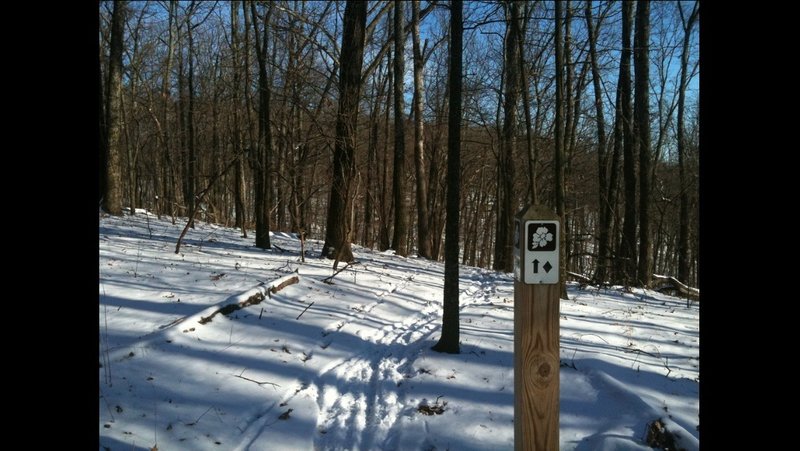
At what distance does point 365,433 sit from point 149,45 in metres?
26.5

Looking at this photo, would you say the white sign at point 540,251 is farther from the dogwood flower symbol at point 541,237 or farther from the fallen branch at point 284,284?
the fallen branch at point 284,284

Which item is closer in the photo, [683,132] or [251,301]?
[251,301]

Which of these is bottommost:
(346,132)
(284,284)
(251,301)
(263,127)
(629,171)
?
(251,301)

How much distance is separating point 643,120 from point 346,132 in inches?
339

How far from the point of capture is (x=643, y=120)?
42.7 ft

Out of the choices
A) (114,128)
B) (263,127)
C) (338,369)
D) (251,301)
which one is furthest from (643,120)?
(114,128)

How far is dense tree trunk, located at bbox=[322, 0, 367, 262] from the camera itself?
370 inches

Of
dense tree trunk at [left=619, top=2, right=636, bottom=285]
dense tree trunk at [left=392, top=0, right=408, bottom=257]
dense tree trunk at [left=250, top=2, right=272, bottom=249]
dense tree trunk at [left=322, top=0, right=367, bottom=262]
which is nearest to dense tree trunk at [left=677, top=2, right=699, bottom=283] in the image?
dense tree trunk at [left=619, top=2, right=636, bottom=285]

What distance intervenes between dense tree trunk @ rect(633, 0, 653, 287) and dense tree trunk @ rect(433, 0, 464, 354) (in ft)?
30.8

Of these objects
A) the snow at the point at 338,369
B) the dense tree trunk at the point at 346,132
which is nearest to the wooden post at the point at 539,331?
the snow at the point at 338,369

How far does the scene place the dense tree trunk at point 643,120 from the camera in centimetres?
1274

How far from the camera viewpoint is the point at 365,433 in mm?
3781

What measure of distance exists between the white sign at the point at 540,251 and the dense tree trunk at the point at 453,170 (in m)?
2.60

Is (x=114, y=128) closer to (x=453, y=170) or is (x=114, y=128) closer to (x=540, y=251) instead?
(x=453, y=170)
